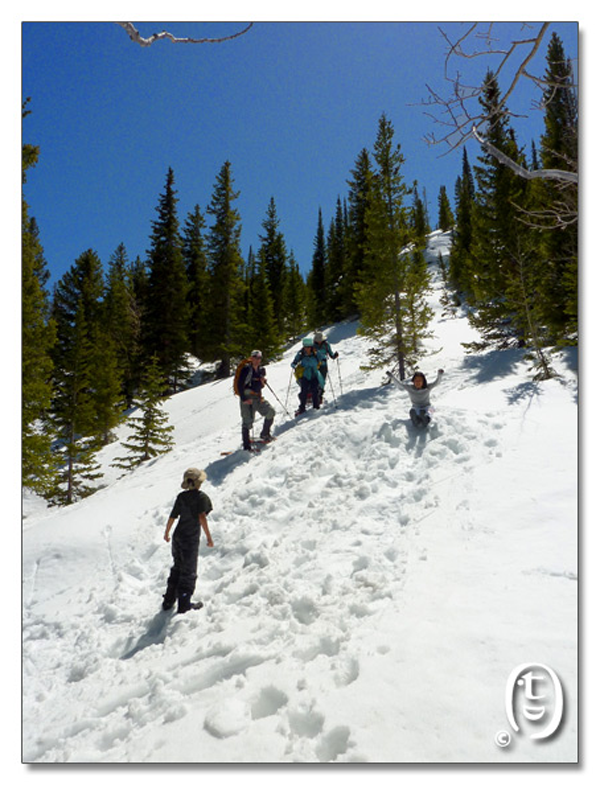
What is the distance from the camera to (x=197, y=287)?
32.5 meters

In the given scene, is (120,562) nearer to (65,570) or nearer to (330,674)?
(65,570)

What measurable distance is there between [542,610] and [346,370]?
1607cm

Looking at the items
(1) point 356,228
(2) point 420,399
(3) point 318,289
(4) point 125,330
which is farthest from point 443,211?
(2) point 420,399

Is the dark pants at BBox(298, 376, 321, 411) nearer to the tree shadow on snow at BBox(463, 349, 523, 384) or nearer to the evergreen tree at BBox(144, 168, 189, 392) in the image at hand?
the tree shadow on snow at BBox(463, 349, 523, 384)

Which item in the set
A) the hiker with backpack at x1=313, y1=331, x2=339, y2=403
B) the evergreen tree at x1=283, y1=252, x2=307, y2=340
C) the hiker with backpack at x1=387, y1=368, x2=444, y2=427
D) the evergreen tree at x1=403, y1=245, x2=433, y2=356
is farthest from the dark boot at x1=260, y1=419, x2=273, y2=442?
the evergreen tree at x1=283, y1=252, x2=307, y2=340

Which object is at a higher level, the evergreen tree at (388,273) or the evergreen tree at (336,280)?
the evergreen tree at (336,280)

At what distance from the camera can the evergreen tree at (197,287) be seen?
98.9 feet

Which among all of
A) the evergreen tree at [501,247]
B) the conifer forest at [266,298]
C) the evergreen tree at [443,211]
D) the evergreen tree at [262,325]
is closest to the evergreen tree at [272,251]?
the conifer forest at [266,298]

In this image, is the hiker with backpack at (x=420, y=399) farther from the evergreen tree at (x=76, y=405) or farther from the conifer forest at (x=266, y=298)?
the evergreen tree at (x=76, y=405)

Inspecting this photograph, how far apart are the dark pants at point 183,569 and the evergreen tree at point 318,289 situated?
3359 cm

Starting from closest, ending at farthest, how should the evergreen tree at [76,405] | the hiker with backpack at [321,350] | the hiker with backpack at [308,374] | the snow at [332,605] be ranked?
the snow at [332,605] < the hiker with backpack at [308,374] < the hiker with backpack at [321,350] < the evergreen tree at [76,405]

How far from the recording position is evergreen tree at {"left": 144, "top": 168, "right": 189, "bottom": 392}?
26.9m

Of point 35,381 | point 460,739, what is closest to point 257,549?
point 460,739

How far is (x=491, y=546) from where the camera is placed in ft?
15.1
